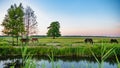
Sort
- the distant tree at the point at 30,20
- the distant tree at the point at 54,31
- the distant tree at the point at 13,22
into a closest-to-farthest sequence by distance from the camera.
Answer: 1. the distant tree at the point at 13,22
2. the distant tree at the point at 30,20
3. the distant tree at the point at 54,31

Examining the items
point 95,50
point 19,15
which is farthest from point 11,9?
point 95,50

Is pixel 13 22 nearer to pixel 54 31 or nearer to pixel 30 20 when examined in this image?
pixel 30 20

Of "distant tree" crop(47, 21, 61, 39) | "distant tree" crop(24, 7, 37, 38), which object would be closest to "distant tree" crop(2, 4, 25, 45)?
"distant tree" crop(24, 7, 37, 38)

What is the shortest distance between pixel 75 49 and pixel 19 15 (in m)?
5.70

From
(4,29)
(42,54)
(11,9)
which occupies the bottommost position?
(42,54)

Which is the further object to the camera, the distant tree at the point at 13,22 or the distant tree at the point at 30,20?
the distant tree at the point at 30,20

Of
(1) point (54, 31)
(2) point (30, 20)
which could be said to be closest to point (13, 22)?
(2) point (30, 20)

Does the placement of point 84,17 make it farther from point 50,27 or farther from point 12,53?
point 12,53

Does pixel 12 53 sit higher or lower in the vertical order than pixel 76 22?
lower

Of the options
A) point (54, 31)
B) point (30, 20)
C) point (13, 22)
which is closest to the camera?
point (13, 22)

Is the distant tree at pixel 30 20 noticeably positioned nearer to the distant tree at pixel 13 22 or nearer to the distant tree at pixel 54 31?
the distant tree at pixel 13 22

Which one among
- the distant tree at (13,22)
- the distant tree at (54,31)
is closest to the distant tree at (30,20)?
the distant tree at (13,22)

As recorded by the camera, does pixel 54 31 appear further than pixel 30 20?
Yes

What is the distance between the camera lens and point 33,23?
15.7m
